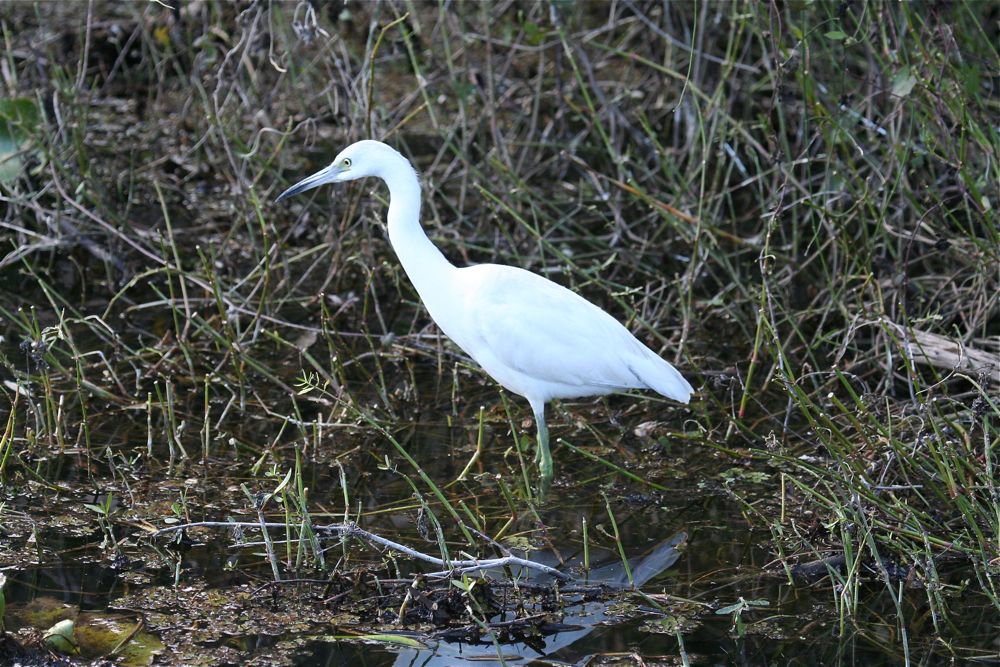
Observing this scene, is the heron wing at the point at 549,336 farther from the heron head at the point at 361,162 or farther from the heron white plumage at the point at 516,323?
the heron head at the point at 361,162

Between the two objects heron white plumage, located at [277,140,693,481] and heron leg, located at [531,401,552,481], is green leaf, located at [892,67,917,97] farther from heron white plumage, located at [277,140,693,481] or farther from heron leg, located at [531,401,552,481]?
heron leg, located at [531,401,552,481]

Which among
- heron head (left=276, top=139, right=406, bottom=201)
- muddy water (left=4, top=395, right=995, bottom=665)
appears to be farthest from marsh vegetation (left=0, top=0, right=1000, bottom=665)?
heron head (left=276, top=139, right=406, bottom=201)

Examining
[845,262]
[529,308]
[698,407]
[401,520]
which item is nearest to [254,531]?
[401,520]

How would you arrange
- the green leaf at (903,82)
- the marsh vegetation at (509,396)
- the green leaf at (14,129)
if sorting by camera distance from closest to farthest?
the marsh vegetation at (509,396) → the green leaf at (903,82) → the green leaf at (14,129)

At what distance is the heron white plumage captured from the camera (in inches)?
162

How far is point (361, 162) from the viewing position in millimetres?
4059

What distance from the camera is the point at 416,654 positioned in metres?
3.14

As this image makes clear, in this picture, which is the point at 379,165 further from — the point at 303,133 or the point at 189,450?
the point at 303,133

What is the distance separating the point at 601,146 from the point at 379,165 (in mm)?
2667

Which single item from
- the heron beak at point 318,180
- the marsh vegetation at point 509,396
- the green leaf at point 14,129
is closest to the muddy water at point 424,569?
the marsh vegetation at point 509,396

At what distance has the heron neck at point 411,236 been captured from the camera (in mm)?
4066

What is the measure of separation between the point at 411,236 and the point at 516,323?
473 mm

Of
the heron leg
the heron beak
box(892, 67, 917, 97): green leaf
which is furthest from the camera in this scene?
the heron leg

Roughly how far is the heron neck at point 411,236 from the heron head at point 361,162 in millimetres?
42
